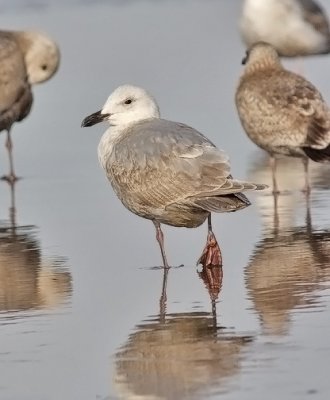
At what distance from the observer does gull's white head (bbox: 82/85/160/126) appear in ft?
30.8

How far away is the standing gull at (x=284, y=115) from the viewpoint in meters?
11.5

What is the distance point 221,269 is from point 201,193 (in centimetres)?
48

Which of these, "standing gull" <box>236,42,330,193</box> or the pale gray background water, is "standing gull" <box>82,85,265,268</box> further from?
"standing gull" <box>236,42,330,193</box>

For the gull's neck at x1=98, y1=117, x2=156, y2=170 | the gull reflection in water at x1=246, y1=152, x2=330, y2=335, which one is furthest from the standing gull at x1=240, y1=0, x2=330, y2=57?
the gull's neck at x1=98, y1=117, x2=156, y2=170

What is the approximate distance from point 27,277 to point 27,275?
63 mm

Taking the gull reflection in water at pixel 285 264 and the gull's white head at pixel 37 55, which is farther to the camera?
the gull's white head at pixel 37 55

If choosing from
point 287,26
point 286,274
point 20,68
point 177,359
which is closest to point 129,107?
point 286,274

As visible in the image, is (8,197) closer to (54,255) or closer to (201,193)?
(54,255)

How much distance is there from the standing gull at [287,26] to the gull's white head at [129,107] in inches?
377

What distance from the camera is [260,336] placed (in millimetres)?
6812

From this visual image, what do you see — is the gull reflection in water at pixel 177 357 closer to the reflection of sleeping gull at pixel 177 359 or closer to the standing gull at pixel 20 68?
the reflection of sleeping gull at pixel 177 359

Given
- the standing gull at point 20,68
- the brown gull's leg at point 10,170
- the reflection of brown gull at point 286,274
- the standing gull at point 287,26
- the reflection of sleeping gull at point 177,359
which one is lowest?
the reflection of sleeping gull at point 177,359

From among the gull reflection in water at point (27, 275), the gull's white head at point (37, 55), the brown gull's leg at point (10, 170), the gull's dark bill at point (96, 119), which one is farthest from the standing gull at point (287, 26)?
the gull's dark bill at point (96, 119)

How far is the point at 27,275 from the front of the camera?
870 cm
